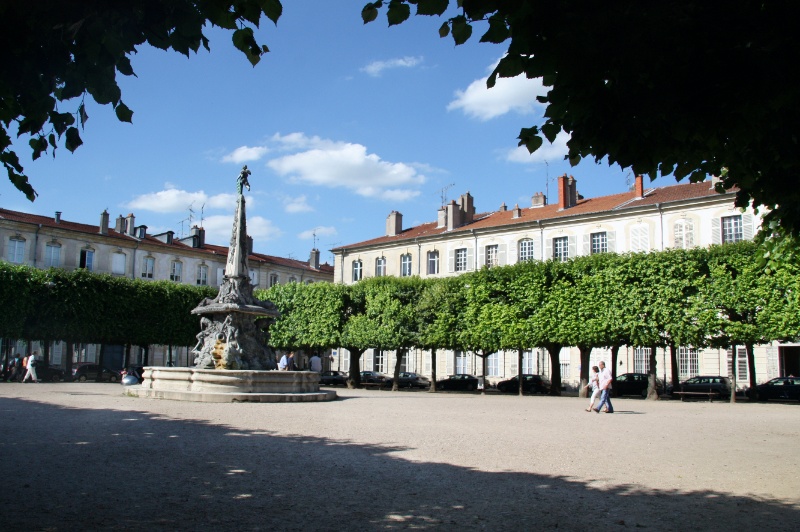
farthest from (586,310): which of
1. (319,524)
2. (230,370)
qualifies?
(319,524)

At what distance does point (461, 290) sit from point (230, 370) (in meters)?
17.2

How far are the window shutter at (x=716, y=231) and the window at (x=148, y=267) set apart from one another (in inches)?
1623

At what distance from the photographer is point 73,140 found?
5.61 meters

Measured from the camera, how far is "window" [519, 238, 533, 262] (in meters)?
42.8

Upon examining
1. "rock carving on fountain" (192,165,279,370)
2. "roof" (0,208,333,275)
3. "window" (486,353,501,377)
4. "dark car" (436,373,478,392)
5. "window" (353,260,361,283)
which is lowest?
"dark car" (436,373,478,392)

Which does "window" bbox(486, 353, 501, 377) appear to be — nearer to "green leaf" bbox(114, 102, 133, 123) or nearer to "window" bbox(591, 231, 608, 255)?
"window" bbox(591, 231, 608, 255)

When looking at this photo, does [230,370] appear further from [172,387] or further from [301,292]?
[301,292]

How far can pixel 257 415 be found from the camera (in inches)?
585

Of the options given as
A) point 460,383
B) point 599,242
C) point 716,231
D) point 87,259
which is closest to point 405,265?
point 460,383

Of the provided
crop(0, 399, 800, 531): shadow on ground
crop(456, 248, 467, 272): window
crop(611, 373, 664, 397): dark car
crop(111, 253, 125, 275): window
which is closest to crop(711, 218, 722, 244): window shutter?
crop(611, 373, 664, 397): dark car

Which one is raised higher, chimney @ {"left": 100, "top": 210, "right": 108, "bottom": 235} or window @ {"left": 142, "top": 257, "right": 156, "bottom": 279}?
chimney @ {"left": 100, "top": 210, "right": 108, "bottom": 235}

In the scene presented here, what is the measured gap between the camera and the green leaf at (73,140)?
18.4ft

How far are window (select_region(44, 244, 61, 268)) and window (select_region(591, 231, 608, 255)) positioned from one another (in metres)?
37.5

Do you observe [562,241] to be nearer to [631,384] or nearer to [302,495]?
[631,384]
